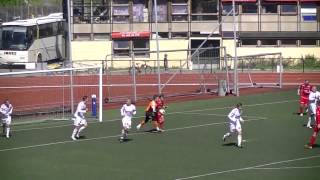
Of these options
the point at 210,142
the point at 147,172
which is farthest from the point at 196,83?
the point at 147,172

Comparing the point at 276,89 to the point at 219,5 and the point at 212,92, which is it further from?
the point at 219,5

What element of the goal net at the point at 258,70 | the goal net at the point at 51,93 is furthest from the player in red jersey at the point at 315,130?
the goal net at the point at 258,70

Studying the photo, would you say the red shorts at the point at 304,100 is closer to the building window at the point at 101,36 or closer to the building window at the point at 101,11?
the building window at the point at 101,36

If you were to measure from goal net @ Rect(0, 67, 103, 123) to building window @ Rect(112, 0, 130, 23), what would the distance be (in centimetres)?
2221

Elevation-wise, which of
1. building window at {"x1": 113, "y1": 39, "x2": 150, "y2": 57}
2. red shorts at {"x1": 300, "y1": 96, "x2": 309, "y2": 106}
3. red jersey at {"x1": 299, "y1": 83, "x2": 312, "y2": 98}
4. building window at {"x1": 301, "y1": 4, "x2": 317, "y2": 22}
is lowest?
red shorts at {"x1": 300, "y1": 96, "x2": 309, "y2": 106}

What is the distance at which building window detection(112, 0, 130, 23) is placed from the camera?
61.7m

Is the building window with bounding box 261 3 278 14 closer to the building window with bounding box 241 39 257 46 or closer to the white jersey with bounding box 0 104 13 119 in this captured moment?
the building window with bounding box 241 39 257 46

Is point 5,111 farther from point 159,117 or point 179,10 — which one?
point 179,10

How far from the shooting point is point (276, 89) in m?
42.8

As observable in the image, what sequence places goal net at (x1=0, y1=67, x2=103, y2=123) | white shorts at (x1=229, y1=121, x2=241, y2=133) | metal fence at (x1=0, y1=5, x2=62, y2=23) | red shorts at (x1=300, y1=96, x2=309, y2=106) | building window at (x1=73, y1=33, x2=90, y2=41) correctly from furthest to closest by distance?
metal fence at (x1=0, y1=5, x2=62, y2=23) < building window at (x1=73, y1=33, x2=90, y2=41) < goal net at (x1=0, y1=67, x2=103, y2=123) < red shorts at (x1=300, y1=96, x2=309, y2=106) < white shorts at (x1=229, y1=121, x2=241, y2=133)

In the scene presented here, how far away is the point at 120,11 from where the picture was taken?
6181 cm

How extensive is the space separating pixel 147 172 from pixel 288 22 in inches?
1723

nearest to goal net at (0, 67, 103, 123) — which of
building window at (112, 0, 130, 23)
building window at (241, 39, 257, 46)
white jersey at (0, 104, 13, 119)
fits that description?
white jersey at (0, 104, 13, 119)

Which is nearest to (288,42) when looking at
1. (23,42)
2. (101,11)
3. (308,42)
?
(308,42)
